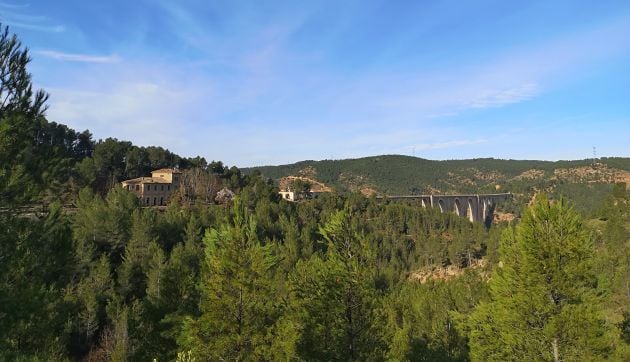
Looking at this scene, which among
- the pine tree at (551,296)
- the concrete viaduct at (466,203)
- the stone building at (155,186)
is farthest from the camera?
the concrete viaduct at (466,203)

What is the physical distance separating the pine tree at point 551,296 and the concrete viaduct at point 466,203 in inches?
4745

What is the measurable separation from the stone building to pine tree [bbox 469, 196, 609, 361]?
72.4 metres

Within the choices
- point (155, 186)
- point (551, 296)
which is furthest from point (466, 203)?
point (551, 296)

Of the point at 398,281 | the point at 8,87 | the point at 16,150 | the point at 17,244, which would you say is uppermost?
the point at 8,87

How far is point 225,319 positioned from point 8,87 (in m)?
9.20

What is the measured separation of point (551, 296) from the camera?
16.5 meters

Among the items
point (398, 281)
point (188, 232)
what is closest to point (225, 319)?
point (188, 232)

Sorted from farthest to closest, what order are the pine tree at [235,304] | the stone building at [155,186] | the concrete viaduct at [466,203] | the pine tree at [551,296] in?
the concrete viaduct at [466,203], the stone building at [155,186], the pine tree at [551,296], the pine tree at [235,304]

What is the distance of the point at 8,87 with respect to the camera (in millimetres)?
9992

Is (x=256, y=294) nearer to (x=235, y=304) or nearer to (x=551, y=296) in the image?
(x=235, y=304)

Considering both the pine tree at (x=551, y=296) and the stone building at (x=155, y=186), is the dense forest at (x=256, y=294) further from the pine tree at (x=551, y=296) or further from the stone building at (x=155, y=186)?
the stone building at (x=155, y=186)

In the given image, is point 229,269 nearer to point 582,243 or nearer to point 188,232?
point 582,243

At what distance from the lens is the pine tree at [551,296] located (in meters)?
15.4

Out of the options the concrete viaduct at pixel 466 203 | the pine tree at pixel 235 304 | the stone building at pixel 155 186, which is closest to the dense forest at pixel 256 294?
the pine tree at pixel 235 304
